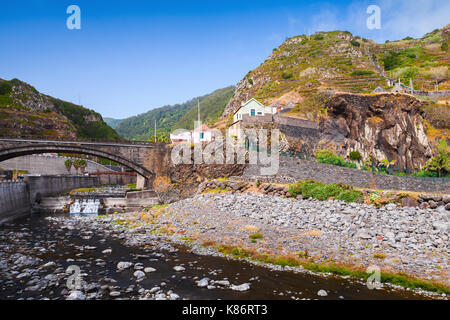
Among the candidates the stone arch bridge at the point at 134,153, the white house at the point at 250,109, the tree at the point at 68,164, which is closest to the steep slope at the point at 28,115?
the tree at the point at 68,164

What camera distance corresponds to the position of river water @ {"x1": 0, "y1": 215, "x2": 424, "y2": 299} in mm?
9344

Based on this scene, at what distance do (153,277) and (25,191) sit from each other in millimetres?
33553

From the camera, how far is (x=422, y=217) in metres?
15.1

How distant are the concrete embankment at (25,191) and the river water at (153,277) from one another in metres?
15.6

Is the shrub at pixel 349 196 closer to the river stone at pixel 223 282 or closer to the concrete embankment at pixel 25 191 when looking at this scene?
the river stone at pixel 223 282

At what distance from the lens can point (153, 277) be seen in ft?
36.0

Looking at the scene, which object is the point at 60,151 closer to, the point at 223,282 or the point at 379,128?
the point at 223,282

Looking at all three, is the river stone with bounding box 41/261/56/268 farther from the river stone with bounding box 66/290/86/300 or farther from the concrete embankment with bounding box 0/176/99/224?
the concrete embankment with bounding box 0/176/99/224

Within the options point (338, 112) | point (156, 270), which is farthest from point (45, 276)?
point (338, 112)

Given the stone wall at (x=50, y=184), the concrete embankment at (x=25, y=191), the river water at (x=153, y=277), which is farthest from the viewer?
the stone wall at (x=50, y=184)

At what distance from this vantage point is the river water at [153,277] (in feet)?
30.7

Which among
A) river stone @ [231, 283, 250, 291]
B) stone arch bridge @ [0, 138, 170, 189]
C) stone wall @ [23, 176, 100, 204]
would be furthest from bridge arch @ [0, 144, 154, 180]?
river stone @ [231, 283, 250, 291]

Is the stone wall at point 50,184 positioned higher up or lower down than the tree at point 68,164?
lower down
